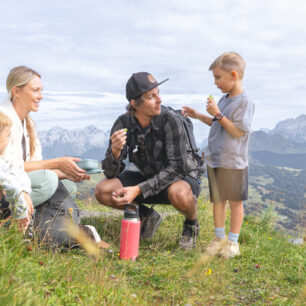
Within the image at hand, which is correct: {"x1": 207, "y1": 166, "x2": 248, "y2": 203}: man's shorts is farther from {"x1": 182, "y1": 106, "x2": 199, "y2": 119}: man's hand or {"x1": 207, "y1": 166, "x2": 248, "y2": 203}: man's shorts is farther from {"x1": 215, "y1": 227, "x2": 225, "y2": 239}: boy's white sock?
{"x1": 182, "y1": 106, "x2": 199, "y2": 119}: man's hand

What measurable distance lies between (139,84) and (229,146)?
1.48m

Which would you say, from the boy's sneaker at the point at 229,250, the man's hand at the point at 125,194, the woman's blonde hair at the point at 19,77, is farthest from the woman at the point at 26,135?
the boy's sneaker at the point at 229,250

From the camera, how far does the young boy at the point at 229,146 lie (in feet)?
15.1

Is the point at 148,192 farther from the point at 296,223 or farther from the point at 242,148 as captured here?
the point at 296,223

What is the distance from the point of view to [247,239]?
6.05 meters

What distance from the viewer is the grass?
268 cm

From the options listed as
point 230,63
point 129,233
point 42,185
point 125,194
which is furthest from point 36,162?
point 230,63

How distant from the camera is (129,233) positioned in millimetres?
4305

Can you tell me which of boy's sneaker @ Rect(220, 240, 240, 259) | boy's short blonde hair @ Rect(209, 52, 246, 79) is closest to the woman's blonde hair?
boy's short blonde hair @ Rect(209, 52, 246, 79)

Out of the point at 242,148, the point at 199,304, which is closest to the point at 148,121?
the point at 242,148

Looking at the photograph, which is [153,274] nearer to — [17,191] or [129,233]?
[129,233]

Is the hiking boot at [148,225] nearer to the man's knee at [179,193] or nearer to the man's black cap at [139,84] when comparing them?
the man's knee at [179,193]

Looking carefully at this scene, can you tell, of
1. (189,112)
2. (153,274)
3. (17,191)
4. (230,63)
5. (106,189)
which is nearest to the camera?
(17,191)

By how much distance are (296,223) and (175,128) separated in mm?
4600
